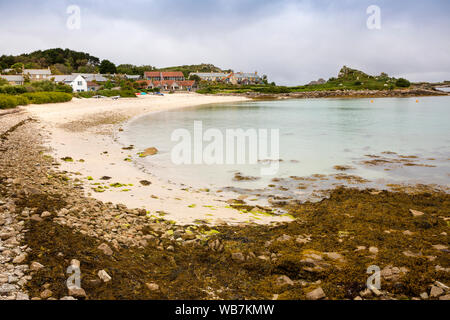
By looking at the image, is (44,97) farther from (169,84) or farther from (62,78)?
(169,84)

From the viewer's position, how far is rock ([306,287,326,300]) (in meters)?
4.63

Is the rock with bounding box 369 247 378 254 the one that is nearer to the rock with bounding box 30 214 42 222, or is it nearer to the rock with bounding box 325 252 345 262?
the rock with bounding box 325 252 345 262

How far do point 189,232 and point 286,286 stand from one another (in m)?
2.80

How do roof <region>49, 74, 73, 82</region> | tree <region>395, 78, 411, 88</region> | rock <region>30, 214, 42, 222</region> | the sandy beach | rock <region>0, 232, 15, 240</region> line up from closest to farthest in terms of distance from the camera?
rock <region>0, 232, 15, 240</region>, rock <region>30, 214, 42, 222</region>, the sandy beach, roof <region>49, 74, 73, 82</region>, tree <region>395, 78, 411, 88</region>

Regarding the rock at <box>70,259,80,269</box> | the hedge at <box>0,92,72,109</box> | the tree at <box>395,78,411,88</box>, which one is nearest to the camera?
the rock at <box>70,259,80,269</box>

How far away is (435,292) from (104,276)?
17.6ft

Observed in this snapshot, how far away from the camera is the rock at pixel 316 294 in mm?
4629

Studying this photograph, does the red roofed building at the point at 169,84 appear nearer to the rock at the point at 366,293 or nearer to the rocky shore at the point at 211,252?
the rocky shore at the point at 211,252

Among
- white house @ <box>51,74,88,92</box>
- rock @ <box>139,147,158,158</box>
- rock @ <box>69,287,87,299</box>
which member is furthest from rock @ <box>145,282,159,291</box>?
white house @ <box>51,74,88,92</box>

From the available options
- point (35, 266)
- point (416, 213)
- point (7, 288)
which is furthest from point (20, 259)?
point (416, 213)

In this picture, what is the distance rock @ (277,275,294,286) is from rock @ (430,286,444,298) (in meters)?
2.19

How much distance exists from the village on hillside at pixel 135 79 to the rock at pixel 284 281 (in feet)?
286

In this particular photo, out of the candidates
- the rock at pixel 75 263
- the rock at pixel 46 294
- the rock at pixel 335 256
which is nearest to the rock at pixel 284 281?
the rock at pixel 335 256
